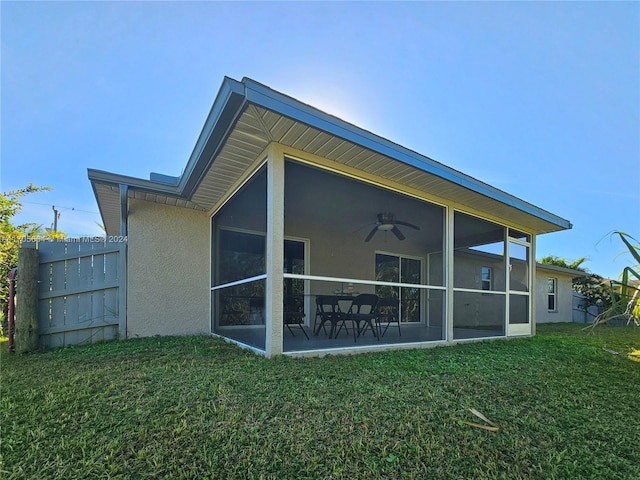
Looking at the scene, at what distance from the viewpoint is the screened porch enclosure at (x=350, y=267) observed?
17.5ft

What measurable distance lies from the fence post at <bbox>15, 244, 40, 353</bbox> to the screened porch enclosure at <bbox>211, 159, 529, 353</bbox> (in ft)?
8.41

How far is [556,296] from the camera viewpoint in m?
15.2

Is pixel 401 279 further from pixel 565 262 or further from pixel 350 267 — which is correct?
pixel 565 262

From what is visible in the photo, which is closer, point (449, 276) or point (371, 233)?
point (449, 276)

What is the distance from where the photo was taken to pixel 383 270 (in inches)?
382

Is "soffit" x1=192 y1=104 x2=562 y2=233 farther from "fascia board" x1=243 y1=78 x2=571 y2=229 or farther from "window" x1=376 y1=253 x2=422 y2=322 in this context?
"window" x1=376 y1=253 x2=422 y2=322

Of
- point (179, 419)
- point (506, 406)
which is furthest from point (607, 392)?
point (179, 419)

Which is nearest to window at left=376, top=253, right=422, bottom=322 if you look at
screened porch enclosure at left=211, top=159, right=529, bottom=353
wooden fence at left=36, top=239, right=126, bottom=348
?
screened porch enclosure at left=211, top=159, right=529, bottom=353

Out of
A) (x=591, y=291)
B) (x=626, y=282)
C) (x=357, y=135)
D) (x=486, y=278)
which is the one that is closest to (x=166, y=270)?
(x=357, y=135)

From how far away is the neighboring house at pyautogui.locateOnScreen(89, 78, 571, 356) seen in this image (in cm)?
404

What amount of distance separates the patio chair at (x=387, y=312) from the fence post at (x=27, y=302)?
5308 millimetres

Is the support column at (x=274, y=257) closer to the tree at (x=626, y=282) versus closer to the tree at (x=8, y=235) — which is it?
the tree at (x=626, y=282)

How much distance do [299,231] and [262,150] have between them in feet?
12.9

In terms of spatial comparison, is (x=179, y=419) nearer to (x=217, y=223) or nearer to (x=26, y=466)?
(x=26, y=466)
